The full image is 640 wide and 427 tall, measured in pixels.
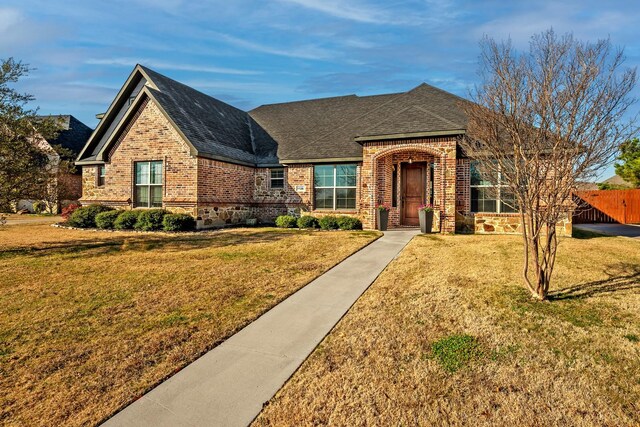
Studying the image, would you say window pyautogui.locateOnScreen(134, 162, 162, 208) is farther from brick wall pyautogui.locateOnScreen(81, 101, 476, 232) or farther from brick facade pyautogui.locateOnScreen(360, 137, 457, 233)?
brick facade pyautogui.locateOnScreen(360, 137, 457, 233)

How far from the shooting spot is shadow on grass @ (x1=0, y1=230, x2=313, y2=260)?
397 inches

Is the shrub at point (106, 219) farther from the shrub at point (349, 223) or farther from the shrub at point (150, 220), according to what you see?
the shrub at point (349, 223)

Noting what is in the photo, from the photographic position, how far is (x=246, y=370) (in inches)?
140

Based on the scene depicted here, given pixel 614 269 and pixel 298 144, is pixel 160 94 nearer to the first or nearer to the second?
pixel 298 144

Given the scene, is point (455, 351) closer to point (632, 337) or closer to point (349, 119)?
point (632, 337)

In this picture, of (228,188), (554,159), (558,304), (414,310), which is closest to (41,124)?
(228,188)

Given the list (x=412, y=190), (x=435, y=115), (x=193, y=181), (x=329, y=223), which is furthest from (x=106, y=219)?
(x=435, y=115)

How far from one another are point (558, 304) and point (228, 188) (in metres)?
14.5

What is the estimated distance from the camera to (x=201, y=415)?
287 cm

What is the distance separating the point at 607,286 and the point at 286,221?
1231 cm

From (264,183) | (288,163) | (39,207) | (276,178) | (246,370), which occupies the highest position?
(288,163)

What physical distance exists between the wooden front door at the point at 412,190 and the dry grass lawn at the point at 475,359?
8858mm

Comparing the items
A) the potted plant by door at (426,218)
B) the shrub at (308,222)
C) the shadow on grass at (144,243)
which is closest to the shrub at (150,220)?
the shadow on grass at (144,243)

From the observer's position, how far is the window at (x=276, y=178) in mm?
18087
